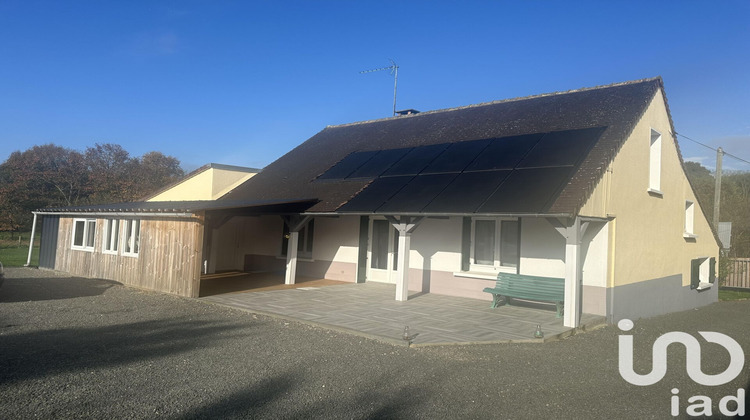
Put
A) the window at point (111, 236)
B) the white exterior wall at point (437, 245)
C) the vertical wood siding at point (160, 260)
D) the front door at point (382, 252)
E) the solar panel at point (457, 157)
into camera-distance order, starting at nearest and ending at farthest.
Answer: the vertical wood siding at point (160, 260)
the solar panel at point (457, 157)
the white exterior wall at point (437, 245)
the window at point (111, 236)
the front door at point (382, 252)

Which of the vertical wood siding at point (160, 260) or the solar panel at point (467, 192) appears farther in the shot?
the vertical wood siding at point (160, 260)

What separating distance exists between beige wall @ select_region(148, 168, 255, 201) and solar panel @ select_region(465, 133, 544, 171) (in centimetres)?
1035

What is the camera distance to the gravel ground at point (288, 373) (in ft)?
15.1

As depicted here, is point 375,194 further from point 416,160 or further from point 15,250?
point 15,250

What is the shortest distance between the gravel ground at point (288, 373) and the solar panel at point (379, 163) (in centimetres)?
624

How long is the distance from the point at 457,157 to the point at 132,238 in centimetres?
926

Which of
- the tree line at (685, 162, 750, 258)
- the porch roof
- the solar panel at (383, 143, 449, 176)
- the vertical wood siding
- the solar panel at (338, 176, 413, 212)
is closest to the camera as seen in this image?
the vertical wood siding

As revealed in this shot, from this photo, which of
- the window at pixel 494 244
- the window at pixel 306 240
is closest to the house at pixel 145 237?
the window at pixel 306 240

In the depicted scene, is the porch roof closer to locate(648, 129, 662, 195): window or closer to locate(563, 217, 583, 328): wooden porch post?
locate(563, 217, 583, 328): wooden porch post

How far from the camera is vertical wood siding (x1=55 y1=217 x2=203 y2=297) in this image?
11094mm

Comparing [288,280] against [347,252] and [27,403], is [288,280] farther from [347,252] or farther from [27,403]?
A: [27,403]

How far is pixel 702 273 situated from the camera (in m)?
16.5

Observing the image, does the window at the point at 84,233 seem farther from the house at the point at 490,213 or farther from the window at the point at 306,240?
the window at the point at 306,240

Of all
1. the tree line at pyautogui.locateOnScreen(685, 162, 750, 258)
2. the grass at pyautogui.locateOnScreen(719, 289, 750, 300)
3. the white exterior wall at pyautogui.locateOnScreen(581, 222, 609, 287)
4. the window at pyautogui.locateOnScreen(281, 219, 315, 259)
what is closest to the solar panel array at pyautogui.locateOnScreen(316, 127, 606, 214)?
→ the white exterior wall at pyautogui.locateOnScreen(581, 222, 609, 287)
